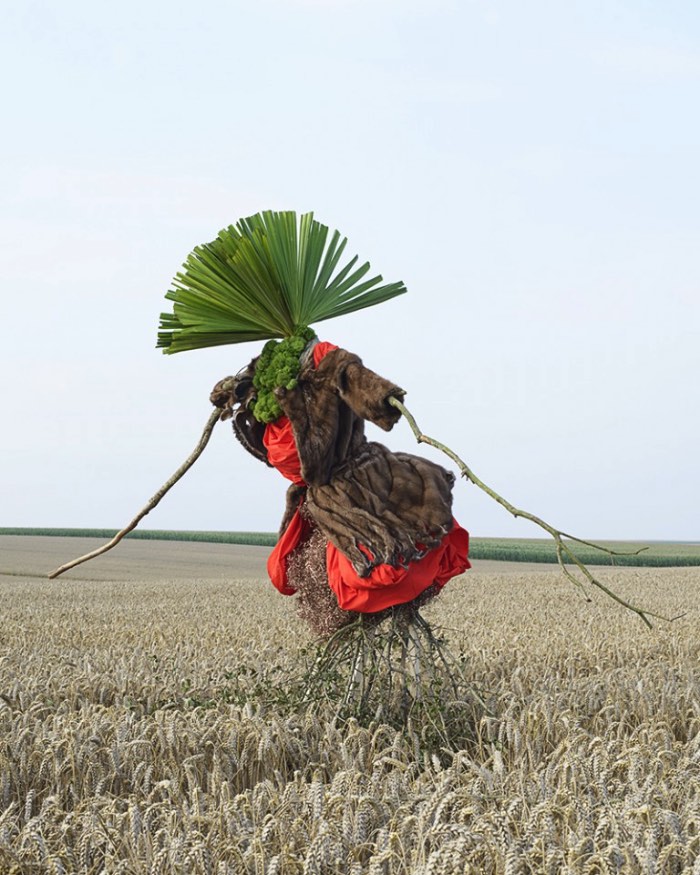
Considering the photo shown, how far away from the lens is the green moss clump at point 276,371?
4695mm

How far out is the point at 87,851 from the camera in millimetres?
3422

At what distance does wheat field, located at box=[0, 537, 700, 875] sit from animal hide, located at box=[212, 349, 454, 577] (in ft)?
3.03

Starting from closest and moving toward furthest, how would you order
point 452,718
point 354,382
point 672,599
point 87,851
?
point 87,851
point 354,382
point 452,718
point 672,599

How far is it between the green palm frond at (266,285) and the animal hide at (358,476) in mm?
371

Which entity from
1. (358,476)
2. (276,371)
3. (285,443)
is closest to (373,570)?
(358,476)

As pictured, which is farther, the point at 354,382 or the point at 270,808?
the point at 354,382

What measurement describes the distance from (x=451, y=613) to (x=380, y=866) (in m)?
8.58

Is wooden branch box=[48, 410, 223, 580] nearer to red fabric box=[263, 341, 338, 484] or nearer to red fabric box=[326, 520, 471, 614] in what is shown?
red fabric box=[263, 341, 338, 484]

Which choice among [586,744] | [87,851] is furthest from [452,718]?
[87,851]

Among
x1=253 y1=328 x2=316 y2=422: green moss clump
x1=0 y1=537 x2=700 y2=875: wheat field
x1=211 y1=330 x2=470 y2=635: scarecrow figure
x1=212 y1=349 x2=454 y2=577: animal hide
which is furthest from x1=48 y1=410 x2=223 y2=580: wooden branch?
x1=0 y1=537 x2=700 y2=875: wheat field

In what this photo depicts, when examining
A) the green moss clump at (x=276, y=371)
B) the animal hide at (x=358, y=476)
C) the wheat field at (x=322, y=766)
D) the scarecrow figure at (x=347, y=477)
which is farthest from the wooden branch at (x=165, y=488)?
the wheat field at (x=322, y=766)

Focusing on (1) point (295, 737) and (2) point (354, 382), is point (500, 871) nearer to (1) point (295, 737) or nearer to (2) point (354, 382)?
(1) point (295, 737)

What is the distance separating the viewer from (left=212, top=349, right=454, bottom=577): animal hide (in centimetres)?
452

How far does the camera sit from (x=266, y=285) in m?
4.80
